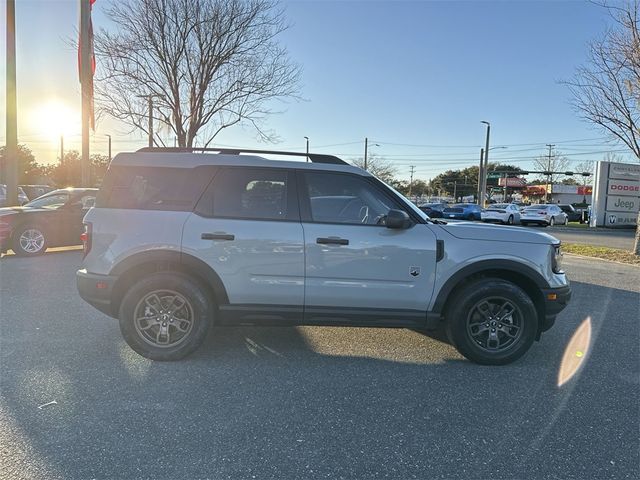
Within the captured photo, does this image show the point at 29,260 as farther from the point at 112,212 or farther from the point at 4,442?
the point at 4,442

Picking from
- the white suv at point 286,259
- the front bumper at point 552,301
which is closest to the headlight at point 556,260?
the white suv at point 286,259

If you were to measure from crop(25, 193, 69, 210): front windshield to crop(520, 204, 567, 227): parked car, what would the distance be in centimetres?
2826

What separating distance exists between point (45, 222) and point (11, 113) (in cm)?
443

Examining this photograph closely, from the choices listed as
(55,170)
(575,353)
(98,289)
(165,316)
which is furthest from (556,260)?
(55,170)

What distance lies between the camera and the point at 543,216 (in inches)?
1211

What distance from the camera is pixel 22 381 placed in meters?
3.81

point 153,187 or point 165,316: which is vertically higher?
point 153,187

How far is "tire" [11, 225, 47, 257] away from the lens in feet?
32.4

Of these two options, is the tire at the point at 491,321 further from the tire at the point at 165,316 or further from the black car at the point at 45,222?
the black car at the point at 45,222

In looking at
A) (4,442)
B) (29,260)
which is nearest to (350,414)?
(4,442)

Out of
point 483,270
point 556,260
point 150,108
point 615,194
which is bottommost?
point 483,270

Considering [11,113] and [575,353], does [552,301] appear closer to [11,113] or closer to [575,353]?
[575,353]

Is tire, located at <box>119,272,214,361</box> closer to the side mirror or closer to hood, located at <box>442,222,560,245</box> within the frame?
the side mirror

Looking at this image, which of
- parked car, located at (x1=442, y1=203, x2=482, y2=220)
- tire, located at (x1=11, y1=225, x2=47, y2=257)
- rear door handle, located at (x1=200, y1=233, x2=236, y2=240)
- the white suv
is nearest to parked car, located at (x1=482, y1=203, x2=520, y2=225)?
parked car, located at (x1=442, y1=203, x2=482, y2=220)
